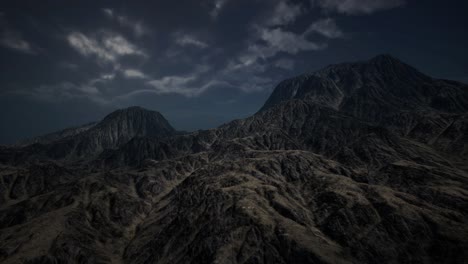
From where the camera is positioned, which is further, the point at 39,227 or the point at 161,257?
the point at 39,227

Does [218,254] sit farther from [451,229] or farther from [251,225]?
[451,229]

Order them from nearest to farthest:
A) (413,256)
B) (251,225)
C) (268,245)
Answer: (413,256), (268,245), (251,225)

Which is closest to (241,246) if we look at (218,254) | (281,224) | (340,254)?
(218,254)

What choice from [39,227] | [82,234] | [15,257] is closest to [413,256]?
[82,234]

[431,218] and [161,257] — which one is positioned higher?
[431,218]

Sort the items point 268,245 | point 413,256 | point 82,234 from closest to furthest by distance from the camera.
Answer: point 413,256 < point 268,245 < point 82,234

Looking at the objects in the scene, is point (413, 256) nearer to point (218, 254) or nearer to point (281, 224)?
point (281, 224)

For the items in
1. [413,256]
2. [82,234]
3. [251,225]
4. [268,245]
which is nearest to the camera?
[413,256]

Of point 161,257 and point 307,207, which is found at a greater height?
point 307,207

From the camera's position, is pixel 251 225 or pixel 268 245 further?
pixel 251 225
